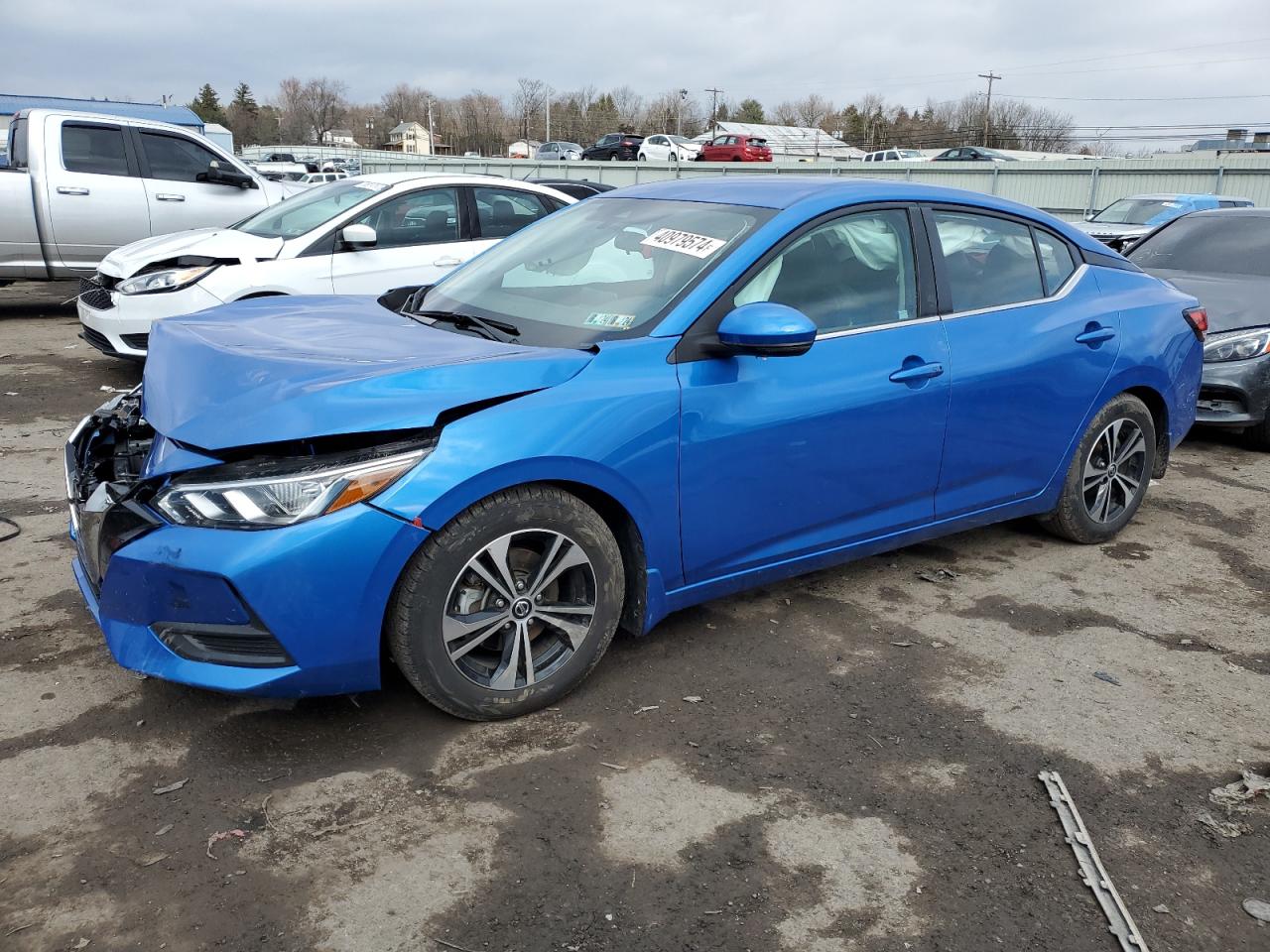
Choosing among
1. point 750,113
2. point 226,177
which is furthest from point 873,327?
point 750,113

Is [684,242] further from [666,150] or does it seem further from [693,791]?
[666,150]

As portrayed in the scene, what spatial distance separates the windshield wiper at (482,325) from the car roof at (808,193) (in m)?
0.96

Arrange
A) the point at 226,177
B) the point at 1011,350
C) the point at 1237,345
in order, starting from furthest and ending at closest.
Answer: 1. the point at 226,177
2. the point at 1237,345
3. the point at 1011,350

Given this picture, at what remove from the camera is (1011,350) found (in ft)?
13.9

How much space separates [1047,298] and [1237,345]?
10.4ft

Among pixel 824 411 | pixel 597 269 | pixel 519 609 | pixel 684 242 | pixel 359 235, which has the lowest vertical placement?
pixel 519 609

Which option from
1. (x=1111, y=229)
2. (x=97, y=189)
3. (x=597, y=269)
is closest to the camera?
(x=597, y=269)

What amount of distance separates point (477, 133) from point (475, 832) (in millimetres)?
119875

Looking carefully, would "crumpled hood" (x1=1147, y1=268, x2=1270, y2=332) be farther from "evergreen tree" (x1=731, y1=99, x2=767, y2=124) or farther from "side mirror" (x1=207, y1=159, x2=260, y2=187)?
"evergreen tree" (x1=731, y1=99, x2=767, y2=124)

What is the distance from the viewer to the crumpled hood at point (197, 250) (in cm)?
747

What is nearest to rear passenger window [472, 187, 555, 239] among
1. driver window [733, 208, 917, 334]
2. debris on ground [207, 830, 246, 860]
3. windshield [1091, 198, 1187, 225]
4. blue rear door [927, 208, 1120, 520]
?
blue rear door [927, 208, 1120, 520]

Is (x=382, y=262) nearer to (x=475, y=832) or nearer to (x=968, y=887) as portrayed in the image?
(x=475, y=832)

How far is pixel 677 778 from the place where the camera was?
295cm

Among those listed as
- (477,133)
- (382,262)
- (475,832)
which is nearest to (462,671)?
(475,832)
